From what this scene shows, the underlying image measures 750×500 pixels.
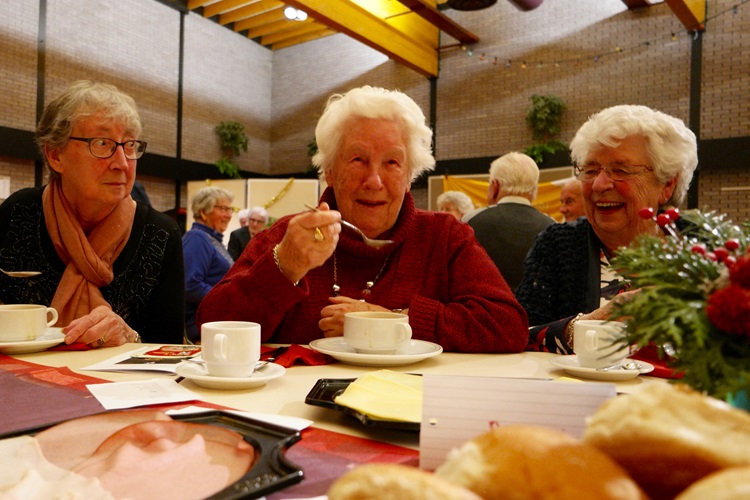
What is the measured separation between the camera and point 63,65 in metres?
9.60

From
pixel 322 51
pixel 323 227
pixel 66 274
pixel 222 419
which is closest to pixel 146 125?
pixel 322 51

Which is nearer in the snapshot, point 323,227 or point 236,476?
point 236,476

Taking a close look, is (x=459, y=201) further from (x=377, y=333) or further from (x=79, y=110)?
(x=377, y=333)

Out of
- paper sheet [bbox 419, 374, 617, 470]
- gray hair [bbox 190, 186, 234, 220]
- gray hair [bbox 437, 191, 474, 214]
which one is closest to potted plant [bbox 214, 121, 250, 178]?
gray hair [bbox 190, 186, 234, 220]

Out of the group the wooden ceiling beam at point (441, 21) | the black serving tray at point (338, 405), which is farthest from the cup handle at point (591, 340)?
the wooden ceiling beam at point (441, 21)

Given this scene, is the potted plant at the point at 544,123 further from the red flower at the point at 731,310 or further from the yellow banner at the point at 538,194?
the red flower at the point at 731,310

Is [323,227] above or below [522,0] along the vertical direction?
below

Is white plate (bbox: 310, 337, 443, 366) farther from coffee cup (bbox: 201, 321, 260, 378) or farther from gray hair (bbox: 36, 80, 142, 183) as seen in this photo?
gray hair (bbox: 36, 80, 142, 183)

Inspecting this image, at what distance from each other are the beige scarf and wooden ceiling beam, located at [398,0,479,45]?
7.26m

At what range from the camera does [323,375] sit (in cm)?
127

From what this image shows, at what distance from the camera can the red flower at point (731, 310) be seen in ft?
1.72

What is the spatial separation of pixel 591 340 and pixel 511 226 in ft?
7.82

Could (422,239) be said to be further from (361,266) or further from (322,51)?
(322,51)

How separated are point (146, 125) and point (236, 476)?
11.2m
